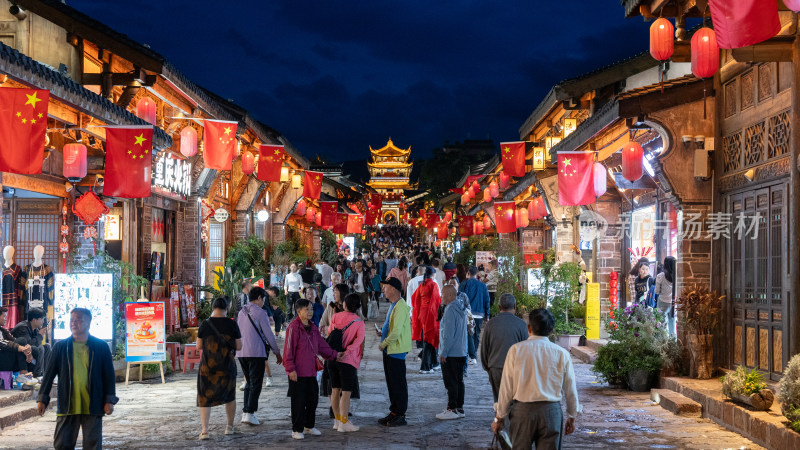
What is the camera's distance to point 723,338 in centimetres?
1221

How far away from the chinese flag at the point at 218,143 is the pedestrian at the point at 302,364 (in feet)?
26.9

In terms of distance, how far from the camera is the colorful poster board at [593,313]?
59.3 ft

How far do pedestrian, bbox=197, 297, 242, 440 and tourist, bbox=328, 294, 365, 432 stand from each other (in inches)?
49.5

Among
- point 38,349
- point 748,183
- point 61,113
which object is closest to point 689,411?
point 748,183

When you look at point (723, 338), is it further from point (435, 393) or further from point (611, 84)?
point (611, 84)

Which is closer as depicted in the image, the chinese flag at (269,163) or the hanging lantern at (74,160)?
the hanging lantern at (74,160)

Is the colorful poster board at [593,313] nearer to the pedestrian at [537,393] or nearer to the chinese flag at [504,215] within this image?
the chinese flag at [504,215]

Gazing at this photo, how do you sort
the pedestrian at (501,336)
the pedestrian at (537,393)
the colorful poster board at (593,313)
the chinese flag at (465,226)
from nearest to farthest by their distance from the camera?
the pedestrian at (537,393)
the pedestrian at (501,336)
the colorful poster board at (593,313)
the chinese flag at (465,226)

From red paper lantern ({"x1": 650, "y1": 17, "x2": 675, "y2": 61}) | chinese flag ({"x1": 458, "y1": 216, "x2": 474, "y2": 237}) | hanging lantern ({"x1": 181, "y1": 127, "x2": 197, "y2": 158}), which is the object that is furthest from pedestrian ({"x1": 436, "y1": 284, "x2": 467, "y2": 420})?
chinese flag ({"x1": 458, "y1": 216, "x2": 474, "y2": 237})

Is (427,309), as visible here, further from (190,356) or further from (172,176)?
(172,176)

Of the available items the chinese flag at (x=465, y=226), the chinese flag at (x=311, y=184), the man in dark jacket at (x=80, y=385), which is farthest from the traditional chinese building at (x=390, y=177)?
the man in dark jacket at (x=80, y=385)

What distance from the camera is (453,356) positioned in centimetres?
1077

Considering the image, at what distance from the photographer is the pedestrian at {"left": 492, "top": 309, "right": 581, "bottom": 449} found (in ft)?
20.5

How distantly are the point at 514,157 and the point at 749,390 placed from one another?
539 inches
